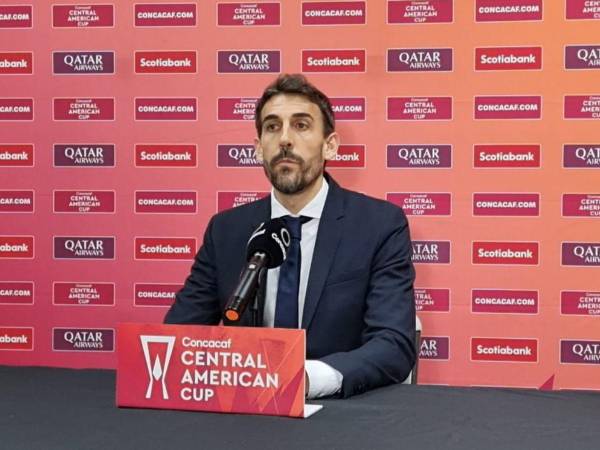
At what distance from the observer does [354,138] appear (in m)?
2.71

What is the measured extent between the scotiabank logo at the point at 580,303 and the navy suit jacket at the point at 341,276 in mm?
852

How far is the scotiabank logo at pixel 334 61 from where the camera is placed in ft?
8.81

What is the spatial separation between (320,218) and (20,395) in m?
0.96

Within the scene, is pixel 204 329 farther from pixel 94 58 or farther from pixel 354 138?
pixel 94 58

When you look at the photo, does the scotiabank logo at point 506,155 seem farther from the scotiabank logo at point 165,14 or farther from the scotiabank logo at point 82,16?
the scotiabank logo at point 82,16

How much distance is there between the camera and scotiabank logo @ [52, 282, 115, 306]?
9.32 feet

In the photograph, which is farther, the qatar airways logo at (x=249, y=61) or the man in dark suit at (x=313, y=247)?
the qatar airways logo at (x=249, y=61)

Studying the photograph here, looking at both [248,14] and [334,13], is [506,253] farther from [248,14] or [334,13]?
[248,14]

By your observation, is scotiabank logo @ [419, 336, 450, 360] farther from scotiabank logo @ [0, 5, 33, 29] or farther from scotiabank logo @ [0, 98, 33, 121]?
scotiabank logo @ [0, 5, 33, 29]

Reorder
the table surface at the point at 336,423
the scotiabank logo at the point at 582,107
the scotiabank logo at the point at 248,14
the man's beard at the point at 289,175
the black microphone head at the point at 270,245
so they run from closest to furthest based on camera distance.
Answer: the table surface at the point at 336,423 < the black microphone head at the point at 270,245 < the man's beard at the point at 289,175 < the scotiabank logo at the point at 582,107 < the scotiabank logo at the point at 248,14

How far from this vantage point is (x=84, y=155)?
9.29 feet

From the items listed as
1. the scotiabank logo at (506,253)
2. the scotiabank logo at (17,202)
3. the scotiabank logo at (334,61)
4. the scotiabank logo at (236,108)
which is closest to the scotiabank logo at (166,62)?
the scotiabank logo at (236,108)

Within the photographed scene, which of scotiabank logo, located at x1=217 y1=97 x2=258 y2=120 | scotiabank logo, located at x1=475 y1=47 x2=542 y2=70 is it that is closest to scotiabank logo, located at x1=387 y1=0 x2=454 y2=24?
scotiabank logo, located at x1=475 y1=47 x2=542 y2=70

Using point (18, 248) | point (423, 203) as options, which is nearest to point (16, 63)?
point (18, 248)
